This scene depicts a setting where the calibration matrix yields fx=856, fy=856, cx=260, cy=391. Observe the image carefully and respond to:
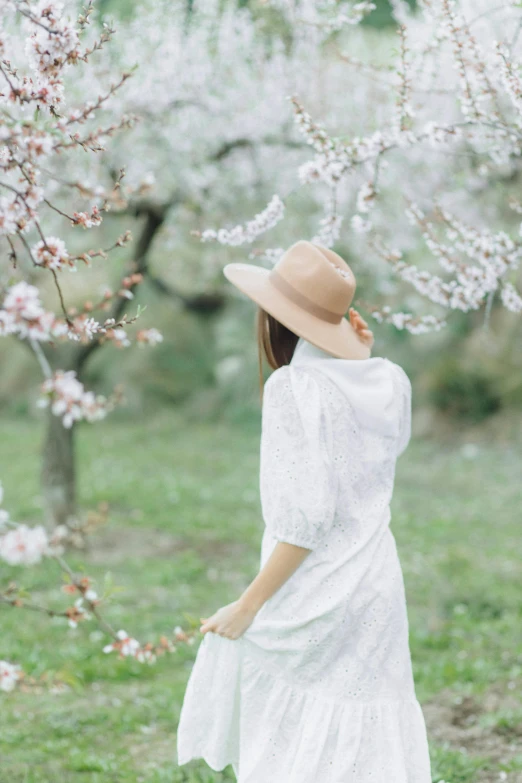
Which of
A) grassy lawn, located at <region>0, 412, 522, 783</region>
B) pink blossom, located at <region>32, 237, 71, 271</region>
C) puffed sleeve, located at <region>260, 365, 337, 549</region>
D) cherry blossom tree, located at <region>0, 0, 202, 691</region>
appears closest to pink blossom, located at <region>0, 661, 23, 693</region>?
cherry blossom tree, located at <region>0, 0, 202, 691</region>

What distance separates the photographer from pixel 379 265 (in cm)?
1046

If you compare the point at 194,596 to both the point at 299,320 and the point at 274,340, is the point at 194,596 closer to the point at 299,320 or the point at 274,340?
the point at 274,340

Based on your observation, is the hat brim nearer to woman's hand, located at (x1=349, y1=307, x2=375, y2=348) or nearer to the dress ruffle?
woman's hand, located at (x1=349, y1=307, x2=375, y2=348)

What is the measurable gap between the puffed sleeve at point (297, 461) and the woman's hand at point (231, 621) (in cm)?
24

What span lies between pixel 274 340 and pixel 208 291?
6665mm

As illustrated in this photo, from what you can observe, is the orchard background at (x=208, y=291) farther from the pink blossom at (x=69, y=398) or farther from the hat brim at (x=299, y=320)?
the hat brim at (x=299, y=320)

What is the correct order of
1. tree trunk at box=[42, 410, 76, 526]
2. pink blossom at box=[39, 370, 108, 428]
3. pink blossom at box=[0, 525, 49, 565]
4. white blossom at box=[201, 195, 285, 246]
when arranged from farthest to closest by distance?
tree trunk at box=[42, 410, 76, 526], white blossom at box=[201, 195, 285, 246], pink blossom at box=[0, 525, 49, 565], pink blossom at box=[39, 370, 108, 428]

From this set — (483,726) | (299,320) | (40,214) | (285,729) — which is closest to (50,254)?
(40,214)

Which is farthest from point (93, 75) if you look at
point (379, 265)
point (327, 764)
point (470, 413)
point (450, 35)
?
point (470, 413)

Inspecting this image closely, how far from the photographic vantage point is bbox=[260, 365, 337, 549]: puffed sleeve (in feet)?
7.97

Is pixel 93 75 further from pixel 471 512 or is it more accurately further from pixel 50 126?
pixel 471 512

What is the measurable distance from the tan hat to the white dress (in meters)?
0.08

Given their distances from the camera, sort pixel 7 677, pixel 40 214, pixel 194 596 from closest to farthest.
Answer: pixel 40 214 → pixel 7 677 → pixel 194 596

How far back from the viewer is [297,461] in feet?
8.06
